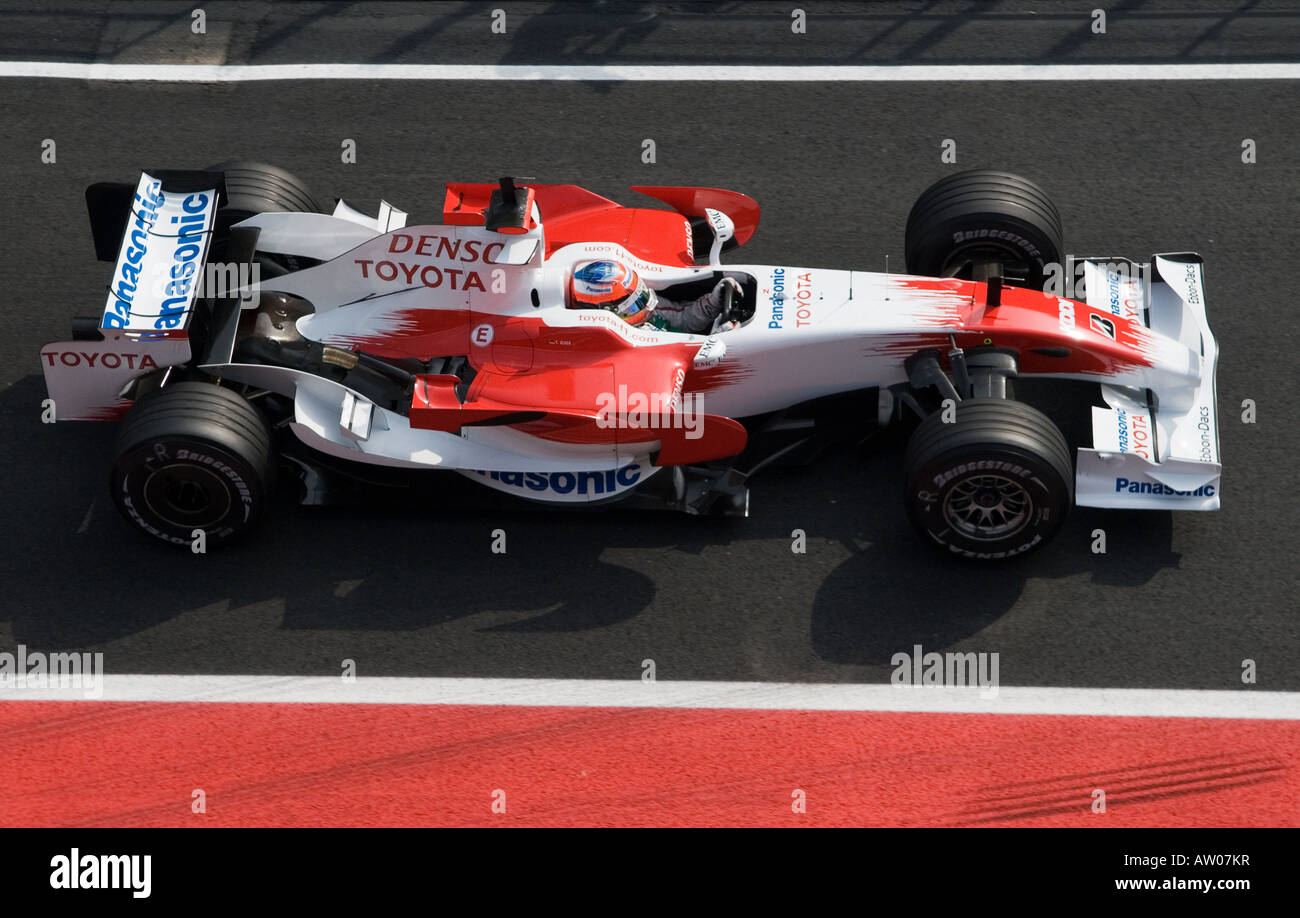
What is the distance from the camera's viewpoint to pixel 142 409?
28.3 ft

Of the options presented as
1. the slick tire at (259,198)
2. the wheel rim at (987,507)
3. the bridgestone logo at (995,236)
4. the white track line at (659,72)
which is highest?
the white track line at (659,72)

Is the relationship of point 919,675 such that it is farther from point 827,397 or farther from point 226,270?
point 226,270

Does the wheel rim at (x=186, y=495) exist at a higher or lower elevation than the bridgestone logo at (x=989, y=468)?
higher

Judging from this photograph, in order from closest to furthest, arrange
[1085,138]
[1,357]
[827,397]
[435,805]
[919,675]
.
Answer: [435,805], [919,675], [827,397], [1,357], [1085,138]

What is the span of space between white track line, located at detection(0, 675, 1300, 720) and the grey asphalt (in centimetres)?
9

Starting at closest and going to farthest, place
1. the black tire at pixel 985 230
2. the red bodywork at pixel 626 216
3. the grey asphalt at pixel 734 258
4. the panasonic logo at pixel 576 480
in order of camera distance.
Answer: the grey asphalt at pixel 734 258, the panasonic logo at pixel 576 480, the red bodywork at pixel 626 216, the black tire at pixel 985 230

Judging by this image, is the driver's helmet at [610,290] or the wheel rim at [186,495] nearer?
the wheel rim at [186,495]

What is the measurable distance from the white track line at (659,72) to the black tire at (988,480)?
182 inches

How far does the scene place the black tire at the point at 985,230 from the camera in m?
9.76

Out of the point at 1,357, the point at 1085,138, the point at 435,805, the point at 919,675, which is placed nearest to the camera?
the point at 435,805

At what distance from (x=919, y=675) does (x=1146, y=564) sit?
4.91 feet

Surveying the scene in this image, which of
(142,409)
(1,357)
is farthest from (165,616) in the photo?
(1,357)

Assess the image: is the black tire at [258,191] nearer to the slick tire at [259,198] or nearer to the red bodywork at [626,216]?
the slick tire at [259,198]
